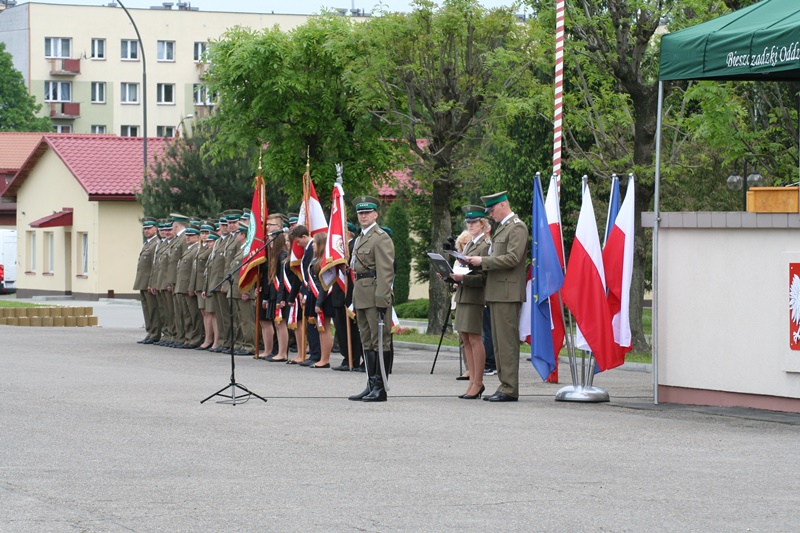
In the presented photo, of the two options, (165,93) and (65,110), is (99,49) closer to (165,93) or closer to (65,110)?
(65,110)

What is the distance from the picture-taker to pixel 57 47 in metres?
88.4

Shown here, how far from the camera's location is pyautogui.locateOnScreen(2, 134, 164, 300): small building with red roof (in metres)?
53.9

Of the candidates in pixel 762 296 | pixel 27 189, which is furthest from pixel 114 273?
pixel 762 296

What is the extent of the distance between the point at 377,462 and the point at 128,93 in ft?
268

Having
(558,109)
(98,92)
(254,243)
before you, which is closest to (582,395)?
(558,109)

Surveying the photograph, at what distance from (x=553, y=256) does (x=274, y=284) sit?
705 centimetres

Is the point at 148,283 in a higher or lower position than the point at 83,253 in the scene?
lower

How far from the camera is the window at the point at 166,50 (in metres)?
88.1

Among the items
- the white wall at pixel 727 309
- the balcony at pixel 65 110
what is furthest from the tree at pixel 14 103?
the white wall at pixel 727 309

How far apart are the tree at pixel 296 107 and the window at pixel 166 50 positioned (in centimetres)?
5923

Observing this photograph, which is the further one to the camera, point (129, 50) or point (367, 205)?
point (129, 50)

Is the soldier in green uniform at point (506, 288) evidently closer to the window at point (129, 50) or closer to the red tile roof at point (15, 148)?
the red tile roof at point (15, 148)

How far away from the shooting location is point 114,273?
5428 cm

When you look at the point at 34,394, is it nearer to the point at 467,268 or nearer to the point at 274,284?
the point at 467,268
